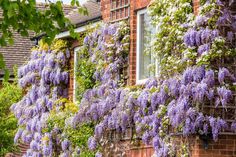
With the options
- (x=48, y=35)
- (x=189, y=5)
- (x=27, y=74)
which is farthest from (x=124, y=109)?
(x=48, y=35)

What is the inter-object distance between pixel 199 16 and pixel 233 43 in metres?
0.90

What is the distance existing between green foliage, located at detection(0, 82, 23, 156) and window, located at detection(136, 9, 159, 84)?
8408 mm

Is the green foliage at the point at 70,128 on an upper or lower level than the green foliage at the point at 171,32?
lower

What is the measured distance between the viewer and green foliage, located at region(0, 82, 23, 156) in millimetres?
31875

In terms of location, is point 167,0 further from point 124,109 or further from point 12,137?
point 12,137

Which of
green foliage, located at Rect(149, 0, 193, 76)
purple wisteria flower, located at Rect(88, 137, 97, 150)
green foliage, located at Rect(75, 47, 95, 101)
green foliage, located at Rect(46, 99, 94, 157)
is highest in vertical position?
green foliage, located at Rect(149, 0, 193, 76)

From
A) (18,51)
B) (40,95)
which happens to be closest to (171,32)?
(40,95)

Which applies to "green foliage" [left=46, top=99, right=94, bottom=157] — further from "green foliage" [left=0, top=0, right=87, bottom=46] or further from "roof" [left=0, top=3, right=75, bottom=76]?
"green foliage" [left=0, top=0, right=87, bottom=46]

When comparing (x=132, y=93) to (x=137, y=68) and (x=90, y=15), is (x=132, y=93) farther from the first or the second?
(x=90, y=15)

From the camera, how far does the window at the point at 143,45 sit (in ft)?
77.3

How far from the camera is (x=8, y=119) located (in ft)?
106

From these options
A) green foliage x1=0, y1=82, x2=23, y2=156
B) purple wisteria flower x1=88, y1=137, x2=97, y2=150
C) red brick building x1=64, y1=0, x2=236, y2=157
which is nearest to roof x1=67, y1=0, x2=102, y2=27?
red brick building x1=64, y1=0, x2=236, y2=157

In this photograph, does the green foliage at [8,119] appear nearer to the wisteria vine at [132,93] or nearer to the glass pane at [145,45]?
the wisteria vine at [132,93]

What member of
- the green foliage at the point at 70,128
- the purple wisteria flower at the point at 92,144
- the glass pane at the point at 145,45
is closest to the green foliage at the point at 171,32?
the glass pane at the point at 145,45
